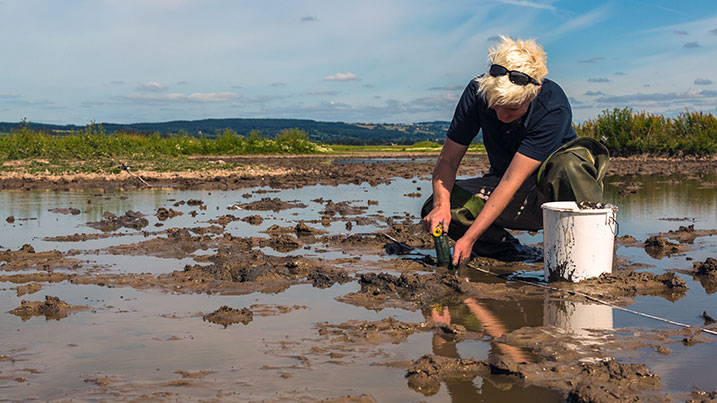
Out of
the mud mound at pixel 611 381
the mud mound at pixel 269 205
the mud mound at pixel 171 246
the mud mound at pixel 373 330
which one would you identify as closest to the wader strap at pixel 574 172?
the mud mound at pixel 373 330

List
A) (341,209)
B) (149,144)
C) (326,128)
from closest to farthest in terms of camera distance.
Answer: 1. (341,209)
2. (149,144)
3. (326,128)

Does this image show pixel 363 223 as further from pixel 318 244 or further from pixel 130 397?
pixel 130 397

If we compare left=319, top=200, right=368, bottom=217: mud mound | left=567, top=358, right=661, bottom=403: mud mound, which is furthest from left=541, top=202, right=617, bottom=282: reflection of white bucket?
left=319, top=200, right=368, bottom=217: mud mound

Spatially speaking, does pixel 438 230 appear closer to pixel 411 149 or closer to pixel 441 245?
pixel 441 245

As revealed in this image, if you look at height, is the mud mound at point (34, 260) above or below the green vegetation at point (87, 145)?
below

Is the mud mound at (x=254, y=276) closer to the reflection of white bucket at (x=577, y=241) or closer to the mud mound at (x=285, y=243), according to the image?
the mud mound at (x=285, y=243)

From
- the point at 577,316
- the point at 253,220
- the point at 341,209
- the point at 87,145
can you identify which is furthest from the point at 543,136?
the point at 87,145

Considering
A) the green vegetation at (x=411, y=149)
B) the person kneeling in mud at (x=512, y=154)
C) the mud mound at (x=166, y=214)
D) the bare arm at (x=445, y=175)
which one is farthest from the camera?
the green vegetation at (x=411, y=149)

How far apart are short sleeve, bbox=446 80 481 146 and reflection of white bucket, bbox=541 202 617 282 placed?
1.12 meters

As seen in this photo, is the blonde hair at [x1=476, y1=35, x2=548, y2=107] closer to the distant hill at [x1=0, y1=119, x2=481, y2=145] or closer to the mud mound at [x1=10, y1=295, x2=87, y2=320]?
the mud mound at [x1=10, y1=295, x2=87, y2=320]

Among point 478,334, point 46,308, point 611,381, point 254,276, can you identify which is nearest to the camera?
point 611,381

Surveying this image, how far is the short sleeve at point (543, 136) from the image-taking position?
5672 millimetres

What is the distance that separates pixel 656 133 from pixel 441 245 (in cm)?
2508

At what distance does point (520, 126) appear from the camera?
232 inches
